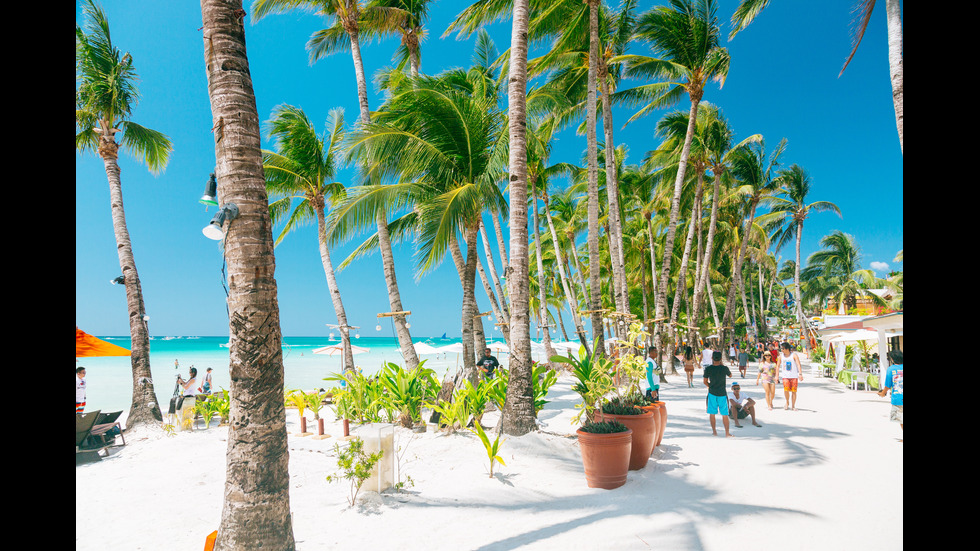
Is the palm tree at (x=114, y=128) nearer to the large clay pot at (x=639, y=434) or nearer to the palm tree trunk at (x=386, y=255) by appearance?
the palm tree trunk at (x=386, y=255)

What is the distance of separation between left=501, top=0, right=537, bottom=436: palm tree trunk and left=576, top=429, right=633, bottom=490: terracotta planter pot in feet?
6.44

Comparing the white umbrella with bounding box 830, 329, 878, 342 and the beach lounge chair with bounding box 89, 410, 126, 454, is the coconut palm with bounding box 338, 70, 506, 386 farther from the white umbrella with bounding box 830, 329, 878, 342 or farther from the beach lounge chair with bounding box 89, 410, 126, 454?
the white umbrella with bounding box 830, 329, 878, 342

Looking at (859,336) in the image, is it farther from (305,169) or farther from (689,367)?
(305,169)

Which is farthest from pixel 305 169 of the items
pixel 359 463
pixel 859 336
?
pixel 859 336

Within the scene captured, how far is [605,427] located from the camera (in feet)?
18.2

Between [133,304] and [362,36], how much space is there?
31.6 feet

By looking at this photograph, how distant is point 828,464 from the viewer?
6164mm

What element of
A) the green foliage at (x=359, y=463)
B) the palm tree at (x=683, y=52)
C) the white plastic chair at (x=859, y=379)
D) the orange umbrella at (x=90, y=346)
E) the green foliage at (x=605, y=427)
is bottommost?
the white plastic chair at (x=859, y=379)

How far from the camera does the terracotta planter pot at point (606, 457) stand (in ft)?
17.5

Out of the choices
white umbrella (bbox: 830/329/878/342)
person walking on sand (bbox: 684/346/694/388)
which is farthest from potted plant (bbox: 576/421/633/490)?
white umbrella (bbox: 830/329/878/342)

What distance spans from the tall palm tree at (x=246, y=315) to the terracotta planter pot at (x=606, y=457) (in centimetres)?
329

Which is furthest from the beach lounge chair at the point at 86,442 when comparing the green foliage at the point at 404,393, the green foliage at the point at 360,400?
the green foliage at the point at 404,393
